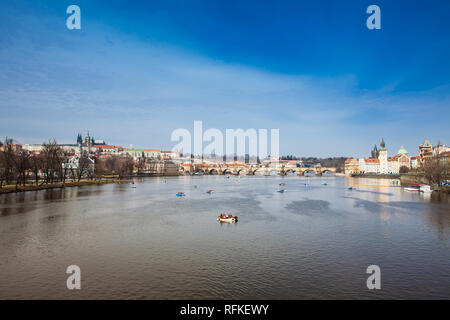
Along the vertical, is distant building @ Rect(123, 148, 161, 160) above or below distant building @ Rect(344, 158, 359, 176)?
above

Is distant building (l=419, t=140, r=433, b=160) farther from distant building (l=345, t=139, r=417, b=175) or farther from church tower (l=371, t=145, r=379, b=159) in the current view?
church tower (l=371, t=145, r=379, b=159)

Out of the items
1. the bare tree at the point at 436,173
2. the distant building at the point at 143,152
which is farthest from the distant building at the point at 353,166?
the distant building at the point at 143,152

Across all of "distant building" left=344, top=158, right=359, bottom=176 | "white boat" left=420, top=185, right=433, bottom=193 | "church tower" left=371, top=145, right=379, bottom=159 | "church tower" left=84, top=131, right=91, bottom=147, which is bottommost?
"white boat" left=420, top=185, right=433, bottom=193

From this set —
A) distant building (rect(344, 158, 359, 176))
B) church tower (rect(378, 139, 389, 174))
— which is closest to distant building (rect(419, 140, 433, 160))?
church tower (rect(378, 139, 389, 174))

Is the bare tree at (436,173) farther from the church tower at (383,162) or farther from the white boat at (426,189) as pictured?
the church tower at (383,162)

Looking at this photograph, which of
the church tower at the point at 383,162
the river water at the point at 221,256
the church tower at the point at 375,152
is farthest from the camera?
the church tower at the point at 375,152

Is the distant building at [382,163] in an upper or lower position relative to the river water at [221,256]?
upper

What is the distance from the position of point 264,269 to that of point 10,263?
11.6 metres

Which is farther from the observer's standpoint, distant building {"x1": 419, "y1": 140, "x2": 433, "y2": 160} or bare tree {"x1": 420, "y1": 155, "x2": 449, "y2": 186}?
distant building {"x1": 419, "y1": 140, "x2": 433, "y2": 160}

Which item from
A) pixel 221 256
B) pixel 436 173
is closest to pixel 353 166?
pixel 436 173

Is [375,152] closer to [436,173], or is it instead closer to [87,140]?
[436,173]

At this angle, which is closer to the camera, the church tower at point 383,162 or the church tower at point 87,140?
the church tower at point 383,162

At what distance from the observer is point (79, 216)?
88.0 feet
